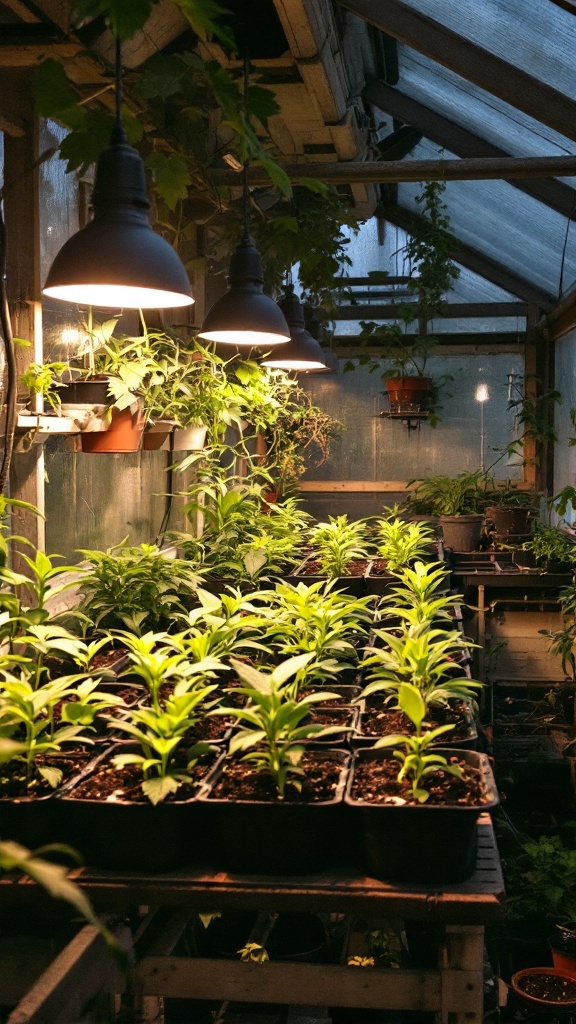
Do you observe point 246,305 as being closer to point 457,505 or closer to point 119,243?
point 119,243

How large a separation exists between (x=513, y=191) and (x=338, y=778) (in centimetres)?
538

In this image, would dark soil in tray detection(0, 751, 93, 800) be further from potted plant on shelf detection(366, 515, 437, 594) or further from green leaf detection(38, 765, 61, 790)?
potted plant on shelf detection(366, 515, 437, 594)

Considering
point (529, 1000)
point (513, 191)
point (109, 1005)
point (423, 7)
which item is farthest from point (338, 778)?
point (513, 191)

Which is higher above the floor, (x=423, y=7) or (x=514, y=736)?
(x=423, y=7)

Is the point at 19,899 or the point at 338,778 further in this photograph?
the point at 338,778

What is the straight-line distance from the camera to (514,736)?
5.79 m

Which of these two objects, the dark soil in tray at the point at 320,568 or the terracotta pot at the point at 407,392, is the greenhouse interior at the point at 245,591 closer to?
the dark soil in tray at the point at 320,568

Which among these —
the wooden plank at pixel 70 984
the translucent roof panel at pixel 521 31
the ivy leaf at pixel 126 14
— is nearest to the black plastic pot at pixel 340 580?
the translucent roof panel at pixel 521 31

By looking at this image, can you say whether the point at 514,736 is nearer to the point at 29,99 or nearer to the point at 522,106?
the point at 522,106

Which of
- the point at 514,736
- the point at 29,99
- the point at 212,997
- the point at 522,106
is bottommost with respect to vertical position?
the point at 514,736

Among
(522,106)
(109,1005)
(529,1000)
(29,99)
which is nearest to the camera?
(109,1005)

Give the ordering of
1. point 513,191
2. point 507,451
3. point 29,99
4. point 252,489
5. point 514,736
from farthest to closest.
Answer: point 507,451
point 513,191
point 514,736
point 252,489
point 29,99

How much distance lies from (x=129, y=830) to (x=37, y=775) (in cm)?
27

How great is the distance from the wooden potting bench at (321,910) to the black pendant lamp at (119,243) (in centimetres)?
119
